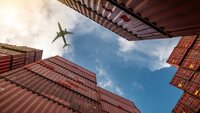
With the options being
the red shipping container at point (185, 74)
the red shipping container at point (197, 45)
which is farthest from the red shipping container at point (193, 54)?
the red shipping container at point (185, 74)

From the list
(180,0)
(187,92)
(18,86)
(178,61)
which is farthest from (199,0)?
(178,61)

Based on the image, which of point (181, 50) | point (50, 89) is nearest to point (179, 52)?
point (181, 50)

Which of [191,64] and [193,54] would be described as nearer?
[193,54]

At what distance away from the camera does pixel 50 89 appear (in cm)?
2984

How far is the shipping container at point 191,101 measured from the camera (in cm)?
6625

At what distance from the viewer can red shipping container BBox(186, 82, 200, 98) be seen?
68588 mm

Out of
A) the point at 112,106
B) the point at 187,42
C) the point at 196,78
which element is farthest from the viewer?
the point at 187,42

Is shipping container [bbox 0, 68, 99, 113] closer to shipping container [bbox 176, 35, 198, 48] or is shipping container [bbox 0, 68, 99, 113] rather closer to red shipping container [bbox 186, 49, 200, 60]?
red shipping container [bbox 186, 49, 200, 60]

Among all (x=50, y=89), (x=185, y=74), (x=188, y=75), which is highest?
(x=188, y=75)

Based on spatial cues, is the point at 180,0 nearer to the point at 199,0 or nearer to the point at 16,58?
the point at 199,0

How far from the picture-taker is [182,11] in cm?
1330

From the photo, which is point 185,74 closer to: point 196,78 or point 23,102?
point 196,78

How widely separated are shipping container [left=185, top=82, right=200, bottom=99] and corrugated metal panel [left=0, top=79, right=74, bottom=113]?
5895cm

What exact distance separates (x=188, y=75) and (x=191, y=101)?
10584 millimetres
